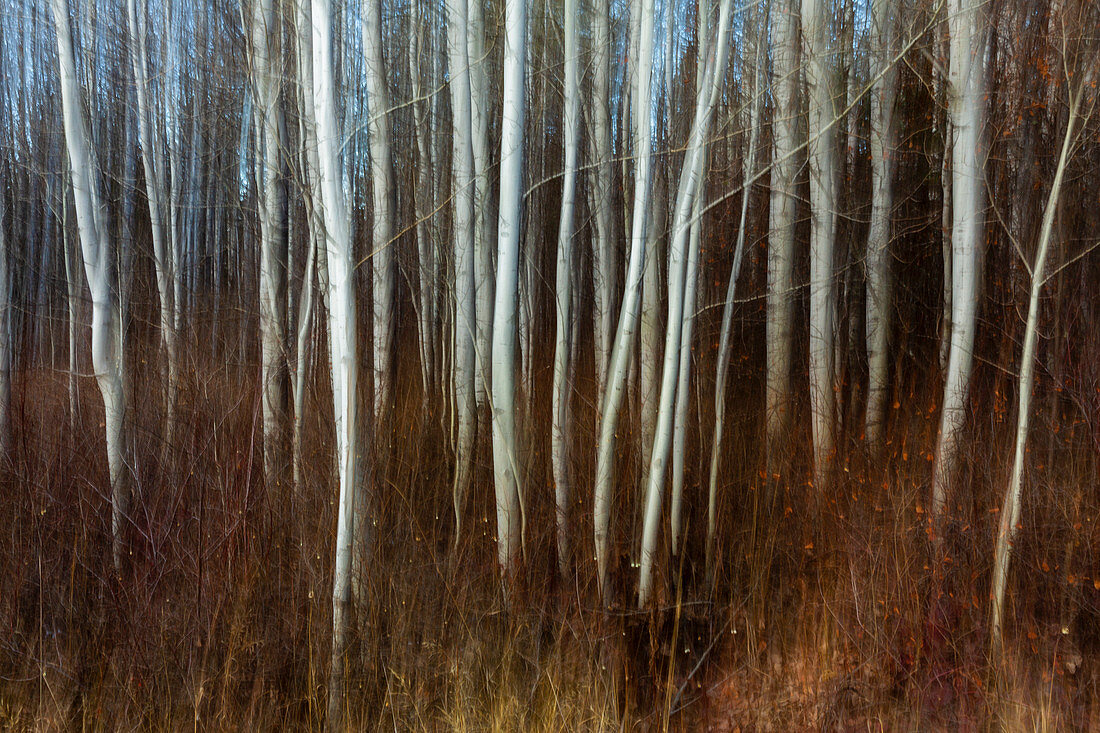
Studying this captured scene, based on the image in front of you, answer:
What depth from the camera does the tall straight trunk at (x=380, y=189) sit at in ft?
13.0

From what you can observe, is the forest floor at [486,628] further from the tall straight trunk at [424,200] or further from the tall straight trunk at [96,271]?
the tall straight trunk at [424,200]

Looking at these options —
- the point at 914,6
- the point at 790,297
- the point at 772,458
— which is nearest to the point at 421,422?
the point at 772,458

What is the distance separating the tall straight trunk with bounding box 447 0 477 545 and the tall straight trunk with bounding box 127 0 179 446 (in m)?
2.37

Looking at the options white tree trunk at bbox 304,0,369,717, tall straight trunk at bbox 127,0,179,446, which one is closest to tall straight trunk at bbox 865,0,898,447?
white tree trunk at bbox 304,0,369,717

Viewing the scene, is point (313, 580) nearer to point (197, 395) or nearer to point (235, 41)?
point (197, 395)

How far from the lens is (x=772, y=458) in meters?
4.73

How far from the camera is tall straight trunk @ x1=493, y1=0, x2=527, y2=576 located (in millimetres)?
3490

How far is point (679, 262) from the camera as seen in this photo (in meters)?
3.49

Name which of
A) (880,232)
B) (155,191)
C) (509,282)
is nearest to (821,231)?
(880,232)

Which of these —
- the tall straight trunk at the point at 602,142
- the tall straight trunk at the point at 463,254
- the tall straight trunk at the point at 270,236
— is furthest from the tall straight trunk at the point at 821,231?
the tall straight trunk at the point at 270,236

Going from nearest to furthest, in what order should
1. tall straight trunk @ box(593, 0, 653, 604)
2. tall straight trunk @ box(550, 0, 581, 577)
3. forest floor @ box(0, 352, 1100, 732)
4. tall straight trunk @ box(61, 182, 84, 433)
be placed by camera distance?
1. forest floor @ box(0, 352, 1100, 732)
2. tall straight trunk @ box(593, 0, 653, 604)
3. tall straight trunk @ box(550, 0, 581, 577)
4. tall straight trunk @ box(61, 182, 84, 433)

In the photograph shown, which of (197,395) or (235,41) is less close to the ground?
(235,41)

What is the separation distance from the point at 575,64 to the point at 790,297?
112 inches

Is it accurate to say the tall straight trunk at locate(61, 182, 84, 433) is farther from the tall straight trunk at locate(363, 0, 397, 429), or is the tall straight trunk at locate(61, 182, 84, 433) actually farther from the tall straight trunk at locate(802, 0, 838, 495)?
the tall straight trunk at locate(802, 0, 838, 495)
